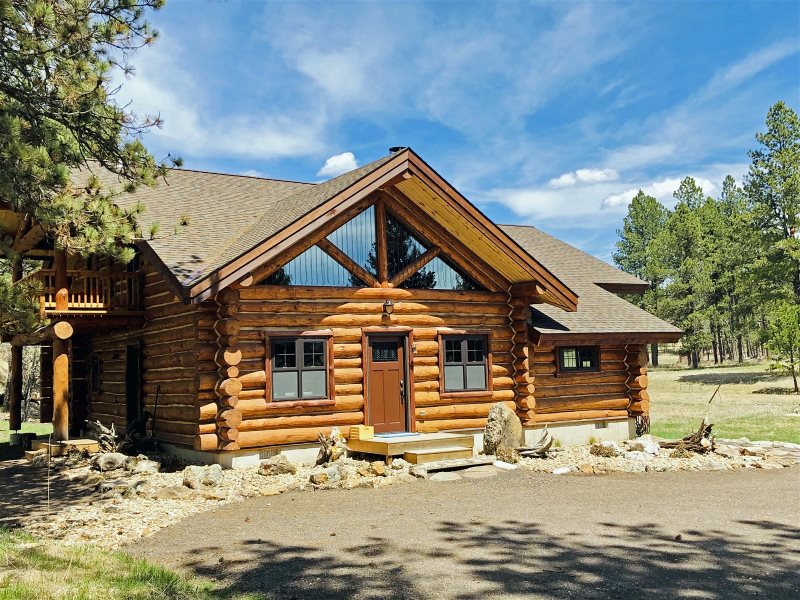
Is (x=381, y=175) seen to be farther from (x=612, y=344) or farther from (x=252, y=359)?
(x=612, y=344)

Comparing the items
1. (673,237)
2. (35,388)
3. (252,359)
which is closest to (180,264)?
(252,359)

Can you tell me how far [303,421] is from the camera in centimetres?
1498

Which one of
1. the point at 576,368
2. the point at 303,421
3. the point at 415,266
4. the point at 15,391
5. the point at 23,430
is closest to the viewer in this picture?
the point at 303,421

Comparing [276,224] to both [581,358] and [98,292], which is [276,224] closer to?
[98,292]

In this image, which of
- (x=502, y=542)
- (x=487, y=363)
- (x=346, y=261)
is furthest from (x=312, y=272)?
(x=502, y=542)

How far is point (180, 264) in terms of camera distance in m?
14.5

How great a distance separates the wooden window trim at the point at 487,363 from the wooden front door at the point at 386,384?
0.97m

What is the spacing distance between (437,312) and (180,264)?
6.14 meters

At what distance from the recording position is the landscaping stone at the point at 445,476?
13523mm

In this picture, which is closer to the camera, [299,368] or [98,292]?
[299,368]

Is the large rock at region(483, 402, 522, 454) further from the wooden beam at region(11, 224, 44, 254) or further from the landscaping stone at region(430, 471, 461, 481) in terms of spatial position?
the wooden beam at region(11, 224, 44, 254)

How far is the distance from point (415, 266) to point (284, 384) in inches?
173

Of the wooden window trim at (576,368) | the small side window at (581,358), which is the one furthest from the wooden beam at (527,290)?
the small side window at (581,358)

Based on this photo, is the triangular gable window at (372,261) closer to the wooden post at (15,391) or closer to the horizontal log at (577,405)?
the horizontal log at (577,405)
